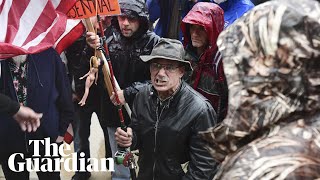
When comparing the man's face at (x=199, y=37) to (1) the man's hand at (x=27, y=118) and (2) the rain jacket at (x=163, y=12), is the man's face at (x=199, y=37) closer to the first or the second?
(2) the rain jacket at (x=163, y=12)

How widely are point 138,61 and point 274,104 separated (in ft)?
10.2

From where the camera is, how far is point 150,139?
3.59 m

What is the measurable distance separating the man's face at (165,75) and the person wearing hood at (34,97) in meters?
0.77

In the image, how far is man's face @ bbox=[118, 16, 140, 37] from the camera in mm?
4523

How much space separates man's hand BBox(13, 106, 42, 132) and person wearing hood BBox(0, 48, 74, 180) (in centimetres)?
12

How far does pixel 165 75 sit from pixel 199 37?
0.80m

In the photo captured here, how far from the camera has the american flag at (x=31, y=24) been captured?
373 centimetres

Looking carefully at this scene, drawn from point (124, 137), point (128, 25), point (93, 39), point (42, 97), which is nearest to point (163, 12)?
point (128, 25)

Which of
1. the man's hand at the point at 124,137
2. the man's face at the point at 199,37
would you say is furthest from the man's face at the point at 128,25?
the man's hand at the point at 124,137

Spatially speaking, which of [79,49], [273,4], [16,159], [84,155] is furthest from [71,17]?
[273,4]

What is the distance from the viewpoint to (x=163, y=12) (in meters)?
5.44

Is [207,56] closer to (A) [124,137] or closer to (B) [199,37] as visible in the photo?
(B) [199,37]

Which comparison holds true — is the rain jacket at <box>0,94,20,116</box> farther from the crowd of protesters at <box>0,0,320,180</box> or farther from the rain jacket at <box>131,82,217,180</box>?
the rain jacket at <box>131,82,217,180</box>

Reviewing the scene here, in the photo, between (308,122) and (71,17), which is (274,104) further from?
(71,17)
